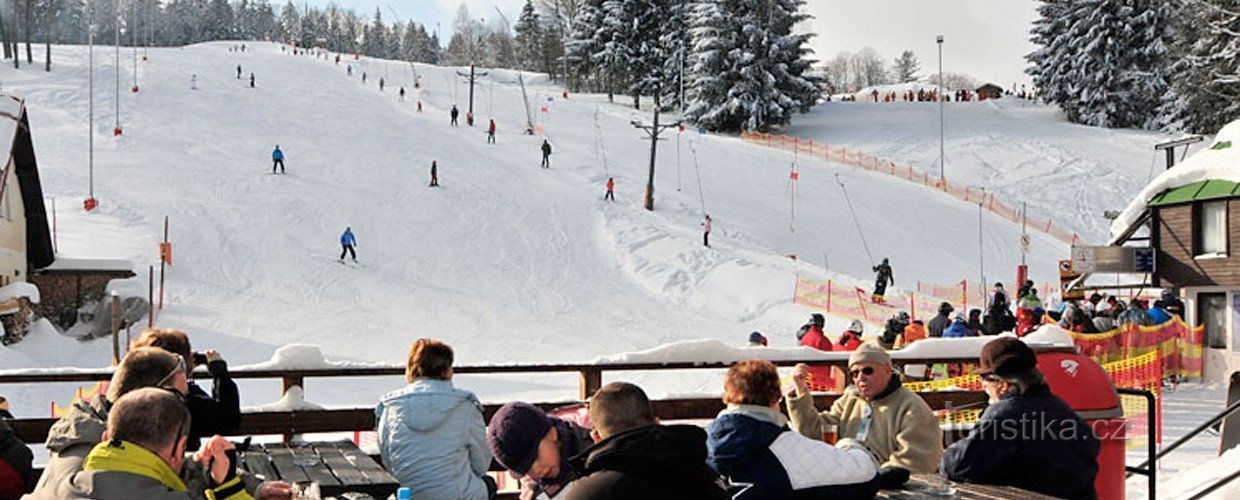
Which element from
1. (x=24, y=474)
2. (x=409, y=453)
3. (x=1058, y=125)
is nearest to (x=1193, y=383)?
(x=409, y=453)

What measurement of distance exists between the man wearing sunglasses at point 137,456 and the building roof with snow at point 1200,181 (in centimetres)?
1959

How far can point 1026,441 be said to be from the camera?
488cm

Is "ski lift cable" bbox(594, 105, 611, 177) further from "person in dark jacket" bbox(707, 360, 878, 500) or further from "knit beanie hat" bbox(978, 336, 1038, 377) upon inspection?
"person in dark jacket" bbox(707, 360, 878, 500)

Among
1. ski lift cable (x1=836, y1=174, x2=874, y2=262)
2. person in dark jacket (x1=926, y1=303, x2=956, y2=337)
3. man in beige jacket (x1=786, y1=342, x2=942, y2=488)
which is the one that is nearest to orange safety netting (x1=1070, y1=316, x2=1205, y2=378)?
person in dark jacket (x1=926, y1=303, x2=956, y2=337)

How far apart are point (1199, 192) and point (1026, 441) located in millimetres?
17113

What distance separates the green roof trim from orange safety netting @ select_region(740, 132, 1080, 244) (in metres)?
20.9

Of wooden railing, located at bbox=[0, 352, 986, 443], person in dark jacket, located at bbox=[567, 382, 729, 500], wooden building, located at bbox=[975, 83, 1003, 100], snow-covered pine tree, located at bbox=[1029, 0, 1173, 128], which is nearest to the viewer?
person in dark jacket, located at bbox=[567, 382, 729, 500]

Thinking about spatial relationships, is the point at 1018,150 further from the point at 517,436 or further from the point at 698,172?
the point at 517,436

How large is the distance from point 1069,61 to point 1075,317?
172ft

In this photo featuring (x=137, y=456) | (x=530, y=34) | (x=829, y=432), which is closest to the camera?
(x=137, y=456)

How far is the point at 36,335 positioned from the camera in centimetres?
2236

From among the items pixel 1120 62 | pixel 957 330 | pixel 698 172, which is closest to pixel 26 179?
pixel 957 330

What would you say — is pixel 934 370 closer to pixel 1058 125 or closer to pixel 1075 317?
pixel 1075 317

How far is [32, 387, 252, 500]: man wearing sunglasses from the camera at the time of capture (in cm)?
351
